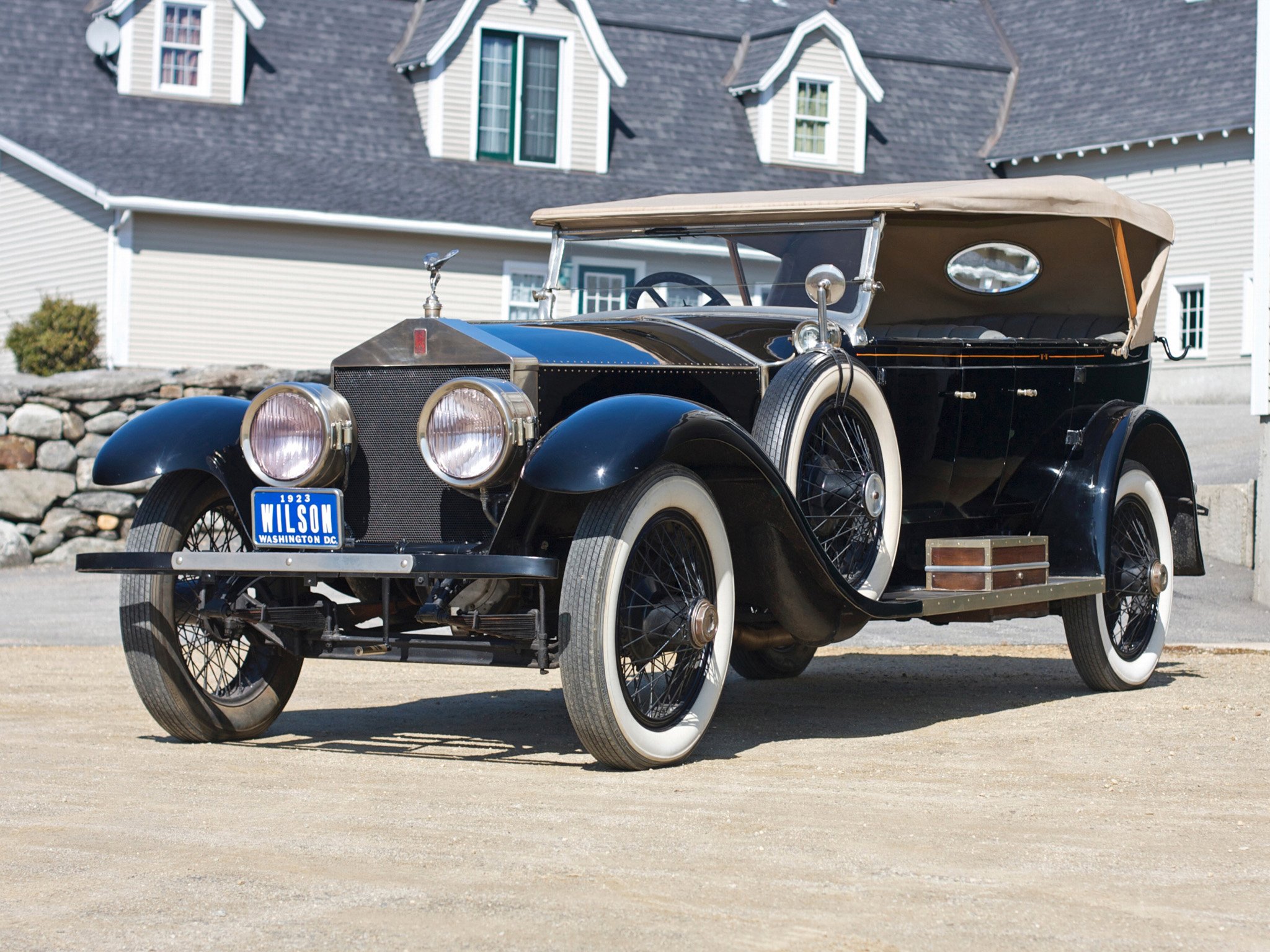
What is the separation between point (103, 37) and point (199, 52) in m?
1.09

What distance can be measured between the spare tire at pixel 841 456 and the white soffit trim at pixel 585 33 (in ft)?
49.9

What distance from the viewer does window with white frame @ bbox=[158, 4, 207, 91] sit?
19.8m

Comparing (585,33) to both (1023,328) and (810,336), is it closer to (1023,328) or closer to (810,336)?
(1023,328)

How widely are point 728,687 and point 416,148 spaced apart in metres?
14.1

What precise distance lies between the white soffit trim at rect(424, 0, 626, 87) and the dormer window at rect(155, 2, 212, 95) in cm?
256

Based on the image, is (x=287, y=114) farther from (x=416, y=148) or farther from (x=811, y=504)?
(x=811, y=504)

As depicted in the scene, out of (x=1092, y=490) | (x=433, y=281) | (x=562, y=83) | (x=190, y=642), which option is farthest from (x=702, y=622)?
(x=562, y=83)

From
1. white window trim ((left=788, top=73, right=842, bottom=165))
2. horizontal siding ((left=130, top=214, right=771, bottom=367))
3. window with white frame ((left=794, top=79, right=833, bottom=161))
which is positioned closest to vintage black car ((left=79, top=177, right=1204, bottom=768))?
horizontal siding ((left=130, top=214, right=771, bottom=367))

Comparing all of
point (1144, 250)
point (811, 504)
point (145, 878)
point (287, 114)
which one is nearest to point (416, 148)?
point (287, 114)

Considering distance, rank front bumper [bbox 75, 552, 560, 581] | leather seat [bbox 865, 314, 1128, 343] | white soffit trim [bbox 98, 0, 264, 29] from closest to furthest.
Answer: front bumper [bbox 75, 552, 560, 581] < leather seat [bbox 865, 314, 1128, 343] < white soffit trim [bbox 98, 0, 264, 29]

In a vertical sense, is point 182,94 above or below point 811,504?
above

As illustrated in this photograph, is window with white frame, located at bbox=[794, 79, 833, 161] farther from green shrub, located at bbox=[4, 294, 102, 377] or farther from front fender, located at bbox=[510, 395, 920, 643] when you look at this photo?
front fender, located at bbox=[510, 395, 920, 643]

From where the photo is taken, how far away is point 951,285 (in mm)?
7340

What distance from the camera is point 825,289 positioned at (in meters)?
6.45
